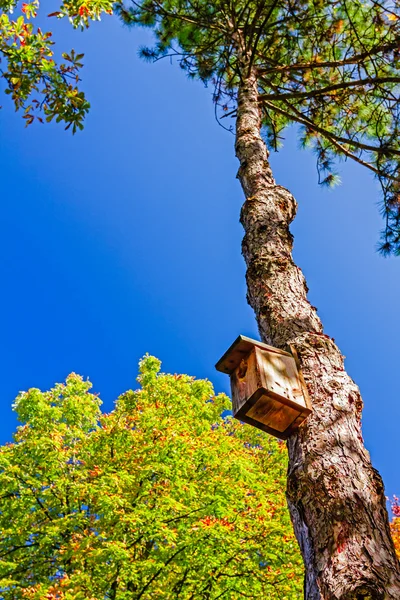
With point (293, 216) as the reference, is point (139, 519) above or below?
below

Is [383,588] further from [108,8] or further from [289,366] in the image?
[108,8]

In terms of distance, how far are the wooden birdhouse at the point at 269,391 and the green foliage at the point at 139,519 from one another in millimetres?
4455

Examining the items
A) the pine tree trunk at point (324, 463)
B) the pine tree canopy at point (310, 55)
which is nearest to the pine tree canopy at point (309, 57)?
the pine tree canopy at point (310, 55)

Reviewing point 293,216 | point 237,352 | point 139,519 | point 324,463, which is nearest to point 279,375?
point 237,352

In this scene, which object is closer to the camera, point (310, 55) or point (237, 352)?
point (237, 352)

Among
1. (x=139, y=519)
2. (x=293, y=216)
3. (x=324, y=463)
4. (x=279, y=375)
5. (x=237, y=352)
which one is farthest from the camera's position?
(x=139, y=519)

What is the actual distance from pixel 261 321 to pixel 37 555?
6.38 metres

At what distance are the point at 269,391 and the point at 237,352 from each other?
361 millimetres

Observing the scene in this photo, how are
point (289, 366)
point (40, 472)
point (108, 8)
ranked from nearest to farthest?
point (289, 366)
point (108, 8)
point (40, 472)

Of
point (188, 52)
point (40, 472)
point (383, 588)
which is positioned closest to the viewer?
point (383, 588)

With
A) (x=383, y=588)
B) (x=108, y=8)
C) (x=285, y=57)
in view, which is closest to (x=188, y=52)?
(x=285, y=57)

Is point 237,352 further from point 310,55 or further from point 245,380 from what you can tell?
point 310,55

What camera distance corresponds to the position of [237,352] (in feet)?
7.26

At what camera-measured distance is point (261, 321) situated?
2.64 m
